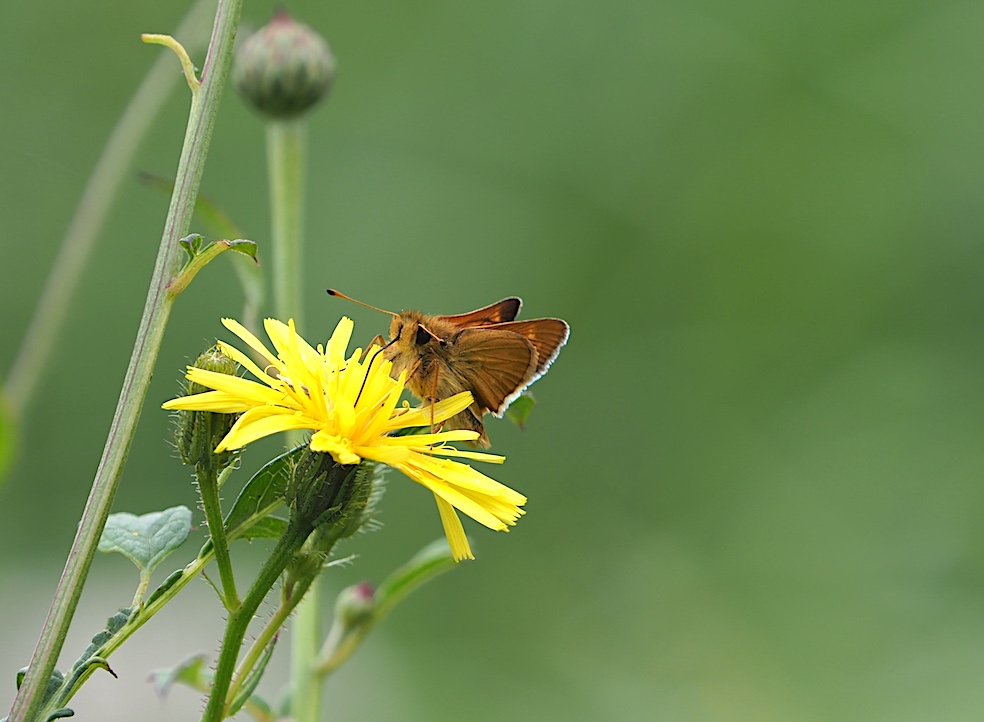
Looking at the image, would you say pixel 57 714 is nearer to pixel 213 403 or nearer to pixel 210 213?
pixel 213 403

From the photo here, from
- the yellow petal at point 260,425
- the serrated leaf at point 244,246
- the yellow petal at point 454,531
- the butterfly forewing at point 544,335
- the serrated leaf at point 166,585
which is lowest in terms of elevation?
the serrated leaf at point 166,585

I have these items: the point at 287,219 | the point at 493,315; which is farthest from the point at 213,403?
the point at 287,219

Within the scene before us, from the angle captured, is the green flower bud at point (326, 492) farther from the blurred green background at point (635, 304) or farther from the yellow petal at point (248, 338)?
the blurred green background at point (635, 304)

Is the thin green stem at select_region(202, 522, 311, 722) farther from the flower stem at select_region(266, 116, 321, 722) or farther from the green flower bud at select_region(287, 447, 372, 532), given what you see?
the flower stem at select_region(266, 116, 321, 722)

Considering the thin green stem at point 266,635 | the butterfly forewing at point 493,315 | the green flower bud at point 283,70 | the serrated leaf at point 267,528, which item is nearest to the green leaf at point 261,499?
the serrated leaf at point 267,528

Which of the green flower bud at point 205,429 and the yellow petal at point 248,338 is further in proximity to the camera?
the yellow petal at point 248,338

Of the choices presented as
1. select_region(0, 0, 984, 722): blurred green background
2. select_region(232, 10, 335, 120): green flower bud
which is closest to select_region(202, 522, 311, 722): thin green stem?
select_region(232, 10, 335, 120): green flower bud

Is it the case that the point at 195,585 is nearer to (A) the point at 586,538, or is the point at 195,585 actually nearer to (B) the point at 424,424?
(A) the point at 586,538

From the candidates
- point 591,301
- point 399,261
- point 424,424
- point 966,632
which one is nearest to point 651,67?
point 591,301
